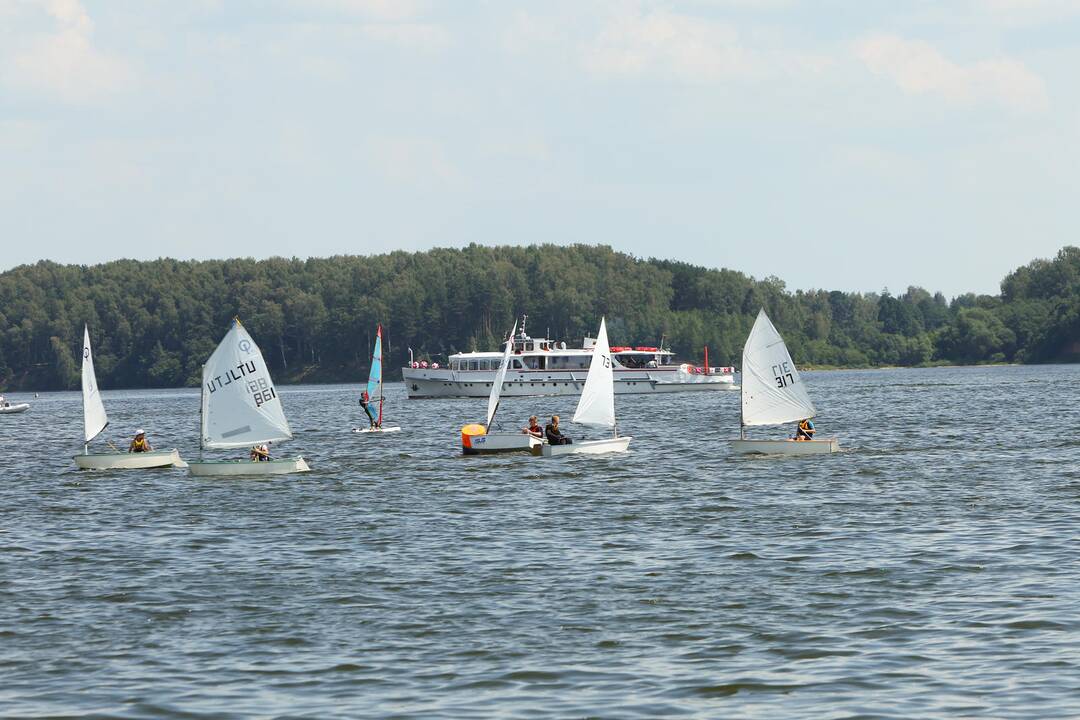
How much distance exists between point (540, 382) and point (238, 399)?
8741 cm

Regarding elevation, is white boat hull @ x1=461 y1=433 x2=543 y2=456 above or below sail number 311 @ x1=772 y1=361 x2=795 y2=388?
below

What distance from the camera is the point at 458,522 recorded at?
121 ft

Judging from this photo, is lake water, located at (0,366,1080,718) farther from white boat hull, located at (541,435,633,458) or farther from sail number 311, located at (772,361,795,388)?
sail number 311, located at (772,361,795,388)

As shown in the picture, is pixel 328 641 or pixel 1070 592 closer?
pixel 328 641

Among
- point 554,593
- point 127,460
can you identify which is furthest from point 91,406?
point 554,593

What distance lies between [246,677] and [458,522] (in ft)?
55.3

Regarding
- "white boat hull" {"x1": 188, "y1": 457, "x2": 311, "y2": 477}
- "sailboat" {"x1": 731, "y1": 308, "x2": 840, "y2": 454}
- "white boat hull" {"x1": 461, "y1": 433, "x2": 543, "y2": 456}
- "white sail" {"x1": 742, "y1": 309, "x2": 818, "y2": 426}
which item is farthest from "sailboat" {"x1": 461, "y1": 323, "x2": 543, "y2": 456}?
"white boat hull" {"x1": 188, "y1": 457, "x2": 311, "y2": 477}

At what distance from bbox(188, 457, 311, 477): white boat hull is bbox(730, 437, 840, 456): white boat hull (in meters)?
17.5

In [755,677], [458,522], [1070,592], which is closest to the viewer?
[755,677]

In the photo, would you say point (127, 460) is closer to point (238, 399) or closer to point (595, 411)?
point (238, 399)

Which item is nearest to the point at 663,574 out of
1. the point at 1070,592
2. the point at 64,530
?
the point at 1070,592

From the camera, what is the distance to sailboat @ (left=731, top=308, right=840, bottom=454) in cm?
5522

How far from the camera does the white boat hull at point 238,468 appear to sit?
164 feet

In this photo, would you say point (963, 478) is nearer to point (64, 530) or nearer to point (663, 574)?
point (663, 574)
